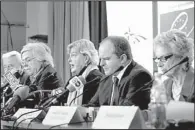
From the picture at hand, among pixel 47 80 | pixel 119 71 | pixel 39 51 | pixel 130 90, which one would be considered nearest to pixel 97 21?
pixel 39 51

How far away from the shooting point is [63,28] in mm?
4895

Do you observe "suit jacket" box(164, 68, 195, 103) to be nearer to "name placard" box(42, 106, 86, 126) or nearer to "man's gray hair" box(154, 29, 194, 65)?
"man's gray hair" box(154, 29, 194, 65)

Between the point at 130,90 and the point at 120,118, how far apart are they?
70cm

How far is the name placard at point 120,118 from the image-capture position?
1.51m

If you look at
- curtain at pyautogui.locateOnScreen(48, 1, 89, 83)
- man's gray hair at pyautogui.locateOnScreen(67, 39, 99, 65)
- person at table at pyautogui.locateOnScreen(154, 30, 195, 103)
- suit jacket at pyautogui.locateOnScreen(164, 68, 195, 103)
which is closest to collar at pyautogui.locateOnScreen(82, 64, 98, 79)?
man's gray hair at pyautogui.locateOnScreen(67, 39, 99, 65)

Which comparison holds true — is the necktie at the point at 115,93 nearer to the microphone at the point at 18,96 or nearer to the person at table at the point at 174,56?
the person at table at the point at 174,56

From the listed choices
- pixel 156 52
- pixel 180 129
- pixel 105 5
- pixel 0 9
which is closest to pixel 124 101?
pixel 156 52

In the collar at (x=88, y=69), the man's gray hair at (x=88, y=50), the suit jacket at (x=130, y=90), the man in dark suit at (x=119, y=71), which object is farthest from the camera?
the man's gray hair at (x=88, y=50)

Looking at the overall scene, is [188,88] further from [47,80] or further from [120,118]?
[47,80]

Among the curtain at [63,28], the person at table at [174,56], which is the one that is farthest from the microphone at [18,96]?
the curtain at [63,28]

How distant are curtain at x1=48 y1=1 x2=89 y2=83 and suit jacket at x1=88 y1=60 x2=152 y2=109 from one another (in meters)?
2.23

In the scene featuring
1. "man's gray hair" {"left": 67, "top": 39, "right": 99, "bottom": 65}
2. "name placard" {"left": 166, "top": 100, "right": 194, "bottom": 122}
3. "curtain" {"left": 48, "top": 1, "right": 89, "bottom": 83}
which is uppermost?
"curtain" {"left": 48, "top": 1, "right": 89, "bottom": 83}

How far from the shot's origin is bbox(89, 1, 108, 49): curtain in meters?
4.35

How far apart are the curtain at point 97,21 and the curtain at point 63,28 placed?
0.18m
